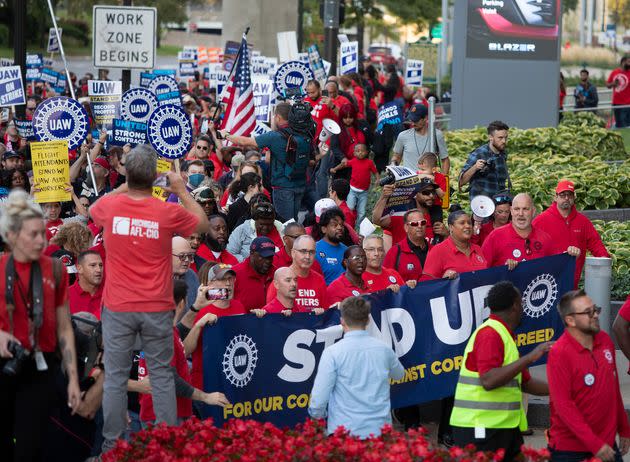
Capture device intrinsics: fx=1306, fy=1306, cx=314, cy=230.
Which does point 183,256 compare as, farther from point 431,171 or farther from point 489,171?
point 489,171

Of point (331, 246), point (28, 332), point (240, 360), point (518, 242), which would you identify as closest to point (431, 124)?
point (331, 246)

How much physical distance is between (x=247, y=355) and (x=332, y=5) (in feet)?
62.1

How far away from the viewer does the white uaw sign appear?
17.3 m

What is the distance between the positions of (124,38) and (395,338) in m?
8.41

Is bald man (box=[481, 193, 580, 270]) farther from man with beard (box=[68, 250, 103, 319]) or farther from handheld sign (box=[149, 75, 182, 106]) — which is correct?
handheld sign (box=[149, 75, 182, 106])

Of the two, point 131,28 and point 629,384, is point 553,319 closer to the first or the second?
point 629,384

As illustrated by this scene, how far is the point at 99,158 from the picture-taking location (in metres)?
16.4

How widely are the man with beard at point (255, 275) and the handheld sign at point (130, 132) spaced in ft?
15.5

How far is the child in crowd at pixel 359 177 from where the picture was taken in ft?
59.7

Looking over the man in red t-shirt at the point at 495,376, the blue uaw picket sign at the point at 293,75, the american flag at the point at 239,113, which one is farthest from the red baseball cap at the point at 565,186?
the blue uaw picket sign at the point at 293,75

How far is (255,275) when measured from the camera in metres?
11.2

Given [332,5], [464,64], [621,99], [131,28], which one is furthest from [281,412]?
[621,99]

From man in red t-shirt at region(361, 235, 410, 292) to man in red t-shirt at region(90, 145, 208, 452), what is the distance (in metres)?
3.12

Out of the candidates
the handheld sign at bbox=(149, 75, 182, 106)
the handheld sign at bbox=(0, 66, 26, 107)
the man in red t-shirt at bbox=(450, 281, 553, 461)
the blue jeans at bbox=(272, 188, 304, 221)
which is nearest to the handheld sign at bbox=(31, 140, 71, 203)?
the blue jeans at bbox=(272, 188, 304, 221)
